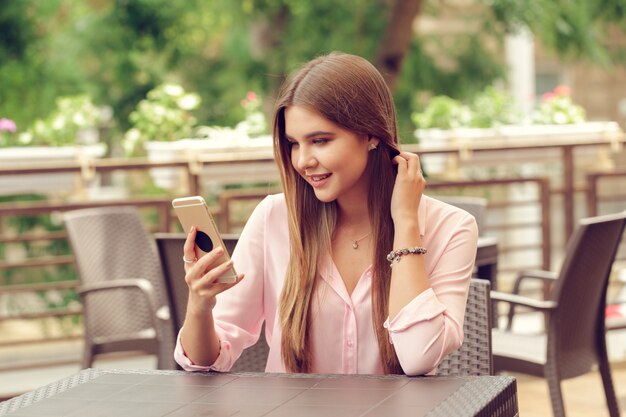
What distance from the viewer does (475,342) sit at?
2.83 metres

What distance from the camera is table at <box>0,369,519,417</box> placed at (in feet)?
6.51

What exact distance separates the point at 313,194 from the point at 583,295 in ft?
5.75

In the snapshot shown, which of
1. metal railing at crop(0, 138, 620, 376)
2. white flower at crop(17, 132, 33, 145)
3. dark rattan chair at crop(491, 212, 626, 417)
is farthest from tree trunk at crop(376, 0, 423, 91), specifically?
dark rattan chair at crop(491, 212, 626, 417)

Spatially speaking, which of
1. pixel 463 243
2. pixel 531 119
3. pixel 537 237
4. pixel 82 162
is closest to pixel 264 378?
pixel 463 243

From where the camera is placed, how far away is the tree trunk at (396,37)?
403 inches

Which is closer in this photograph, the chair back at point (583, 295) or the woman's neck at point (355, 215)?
the woman's neck at point (355, 215)

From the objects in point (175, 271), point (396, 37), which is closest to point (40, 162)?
point (175, 271)

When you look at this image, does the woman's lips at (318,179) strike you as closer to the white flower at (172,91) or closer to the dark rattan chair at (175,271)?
the dark rattan chair at (175,271)

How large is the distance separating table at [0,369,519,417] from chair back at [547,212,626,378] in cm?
185

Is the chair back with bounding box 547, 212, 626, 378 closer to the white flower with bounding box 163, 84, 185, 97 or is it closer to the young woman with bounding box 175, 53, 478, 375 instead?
the young woman with bounding box 175, 53, 478, 375

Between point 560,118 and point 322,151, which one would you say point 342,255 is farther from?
point 560,118

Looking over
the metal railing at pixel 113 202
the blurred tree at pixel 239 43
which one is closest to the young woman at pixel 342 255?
the metal railing at pixel 113 202

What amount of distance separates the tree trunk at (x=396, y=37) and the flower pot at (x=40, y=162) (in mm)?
4400

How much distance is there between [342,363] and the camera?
2.53 metres
